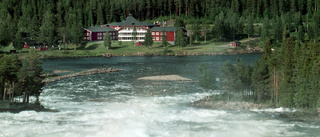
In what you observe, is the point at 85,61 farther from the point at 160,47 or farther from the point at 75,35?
the point at 160,47

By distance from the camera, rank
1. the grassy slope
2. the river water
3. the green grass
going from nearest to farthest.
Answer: the river water < the green grass < the grassy slope

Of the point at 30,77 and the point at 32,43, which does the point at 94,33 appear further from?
the point at 30,77

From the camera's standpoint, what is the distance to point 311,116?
55.0 meters

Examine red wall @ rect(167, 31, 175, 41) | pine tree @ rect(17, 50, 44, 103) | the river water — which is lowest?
the river water

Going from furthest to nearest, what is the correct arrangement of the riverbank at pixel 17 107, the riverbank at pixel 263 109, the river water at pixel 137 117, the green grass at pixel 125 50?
1. the green grass at pixel 125 50
2. the riverbank at pixel 17 107
3. the riverbank at pixel 263 109
4. the river water at pixel 137 117

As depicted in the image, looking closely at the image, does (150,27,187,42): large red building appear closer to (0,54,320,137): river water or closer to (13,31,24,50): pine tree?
(13,31,24,50): pine tree

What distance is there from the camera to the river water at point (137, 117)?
5044 cm

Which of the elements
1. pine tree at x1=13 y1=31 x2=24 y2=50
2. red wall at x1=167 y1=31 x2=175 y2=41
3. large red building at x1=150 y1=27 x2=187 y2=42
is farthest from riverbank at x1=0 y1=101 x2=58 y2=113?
red wall at x1=167 y1=31 x2=175 y2=41

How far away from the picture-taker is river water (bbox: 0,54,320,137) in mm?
50438

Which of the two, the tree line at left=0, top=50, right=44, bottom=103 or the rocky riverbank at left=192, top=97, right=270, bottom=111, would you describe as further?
the rocky riverbank at left=192, top=97, right=270, bottom=111

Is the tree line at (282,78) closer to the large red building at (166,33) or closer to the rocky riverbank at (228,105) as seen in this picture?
the rocky riverbank at (228,105)

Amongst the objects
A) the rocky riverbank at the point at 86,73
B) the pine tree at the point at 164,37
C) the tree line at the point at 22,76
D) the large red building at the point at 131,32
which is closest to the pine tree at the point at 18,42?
the large red building at the point at 131,32

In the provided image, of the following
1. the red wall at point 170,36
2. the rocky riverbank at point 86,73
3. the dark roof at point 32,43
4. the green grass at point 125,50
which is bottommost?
the rocky riverbank at point 86,73

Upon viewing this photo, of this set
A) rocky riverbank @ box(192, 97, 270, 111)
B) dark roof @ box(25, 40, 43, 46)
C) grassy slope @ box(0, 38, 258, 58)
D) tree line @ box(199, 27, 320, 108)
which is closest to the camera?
tree line @ box(199, 27, 320, 108)
